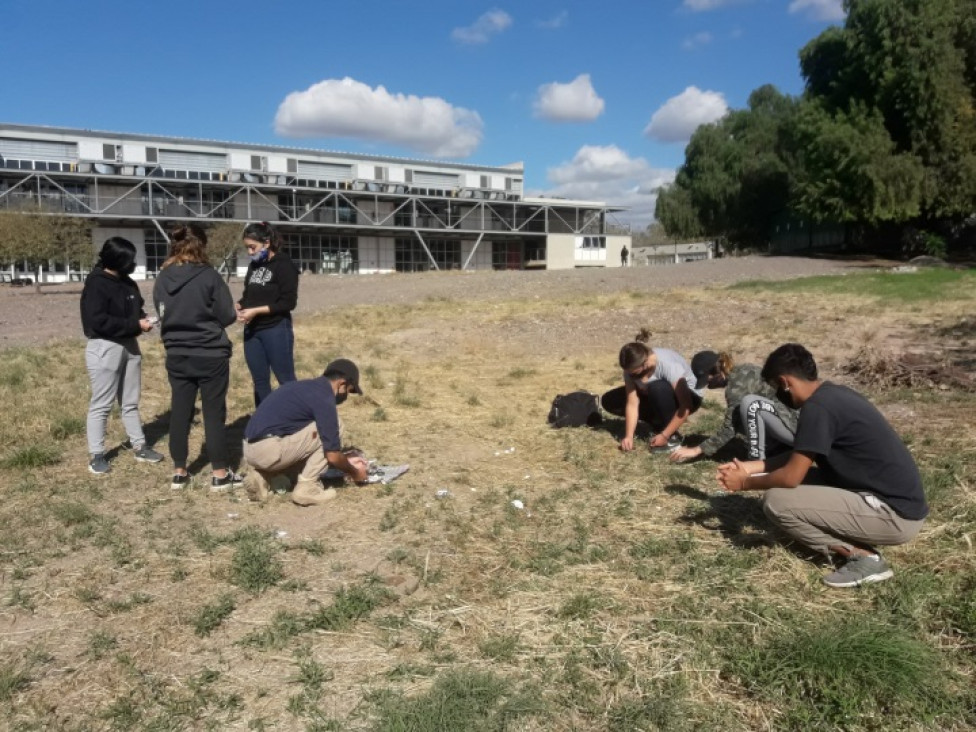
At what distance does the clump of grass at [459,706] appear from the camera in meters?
2.59

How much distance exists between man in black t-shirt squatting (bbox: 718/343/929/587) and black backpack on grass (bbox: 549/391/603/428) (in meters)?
Result: 3.35

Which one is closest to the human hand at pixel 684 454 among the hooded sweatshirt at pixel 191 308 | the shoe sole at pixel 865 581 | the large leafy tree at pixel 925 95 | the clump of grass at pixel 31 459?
the shoe sole at pixel 865 581

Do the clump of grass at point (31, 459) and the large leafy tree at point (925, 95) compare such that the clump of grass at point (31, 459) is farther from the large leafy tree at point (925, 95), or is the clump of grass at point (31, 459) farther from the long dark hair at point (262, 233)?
the large leafy tree at point (925, 95)

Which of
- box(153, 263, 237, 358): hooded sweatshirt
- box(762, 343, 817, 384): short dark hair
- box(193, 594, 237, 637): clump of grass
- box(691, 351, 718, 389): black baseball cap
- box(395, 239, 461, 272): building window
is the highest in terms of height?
box(395, 239, 461, 272): building window

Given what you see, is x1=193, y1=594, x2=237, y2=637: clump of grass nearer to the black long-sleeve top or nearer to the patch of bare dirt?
the black long-sleeve top

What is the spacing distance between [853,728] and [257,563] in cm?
274

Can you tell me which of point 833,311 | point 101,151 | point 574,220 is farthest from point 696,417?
point 574,220

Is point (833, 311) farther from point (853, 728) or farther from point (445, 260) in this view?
point (445, 260)

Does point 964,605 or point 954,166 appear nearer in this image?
point 964,605

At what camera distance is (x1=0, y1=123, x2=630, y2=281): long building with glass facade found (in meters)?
44.2

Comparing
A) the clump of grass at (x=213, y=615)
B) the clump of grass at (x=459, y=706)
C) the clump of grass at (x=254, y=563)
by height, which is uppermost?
the clump of grass at (x=254, y=563)

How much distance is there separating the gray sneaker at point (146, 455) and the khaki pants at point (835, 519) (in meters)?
4.44

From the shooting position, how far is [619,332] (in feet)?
42.4

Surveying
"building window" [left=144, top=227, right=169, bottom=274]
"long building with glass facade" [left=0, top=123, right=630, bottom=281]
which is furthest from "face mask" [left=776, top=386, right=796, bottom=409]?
"building window" [left=144, top=227, right=169, bottom=274]
